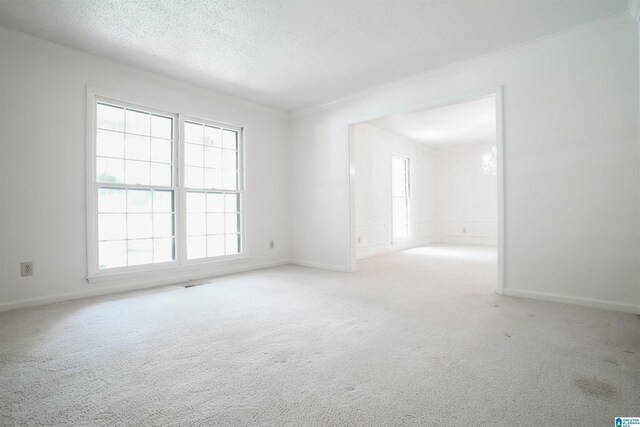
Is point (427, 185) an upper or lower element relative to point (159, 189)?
upper

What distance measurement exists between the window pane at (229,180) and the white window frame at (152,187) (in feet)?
0.20

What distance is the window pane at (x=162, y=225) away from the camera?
13.2 ft

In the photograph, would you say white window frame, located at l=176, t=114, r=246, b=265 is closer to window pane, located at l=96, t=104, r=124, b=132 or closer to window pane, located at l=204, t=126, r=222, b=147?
window pane, located at l=204, t=126, r=222, b=147

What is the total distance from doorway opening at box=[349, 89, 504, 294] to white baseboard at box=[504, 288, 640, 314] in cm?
75

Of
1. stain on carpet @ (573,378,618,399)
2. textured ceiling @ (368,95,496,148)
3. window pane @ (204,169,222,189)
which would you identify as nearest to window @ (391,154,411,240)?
textured ceiling @ (368,95,496,148)

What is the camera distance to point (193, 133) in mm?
4438

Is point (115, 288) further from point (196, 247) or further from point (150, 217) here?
point (196, 247)

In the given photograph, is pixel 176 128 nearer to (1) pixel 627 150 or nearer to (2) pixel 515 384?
(2) pixel 515 384

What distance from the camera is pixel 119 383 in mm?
1710

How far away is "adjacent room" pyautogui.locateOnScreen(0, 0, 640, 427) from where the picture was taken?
5.41 ft

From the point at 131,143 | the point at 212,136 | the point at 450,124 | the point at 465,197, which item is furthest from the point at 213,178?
the point at 465,197

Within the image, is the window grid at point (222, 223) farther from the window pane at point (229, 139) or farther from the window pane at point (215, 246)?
the window pane at point (229, 139)

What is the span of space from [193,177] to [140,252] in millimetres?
1176

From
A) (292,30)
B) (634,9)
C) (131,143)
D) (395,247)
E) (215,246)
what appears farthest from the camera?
(395,247)
